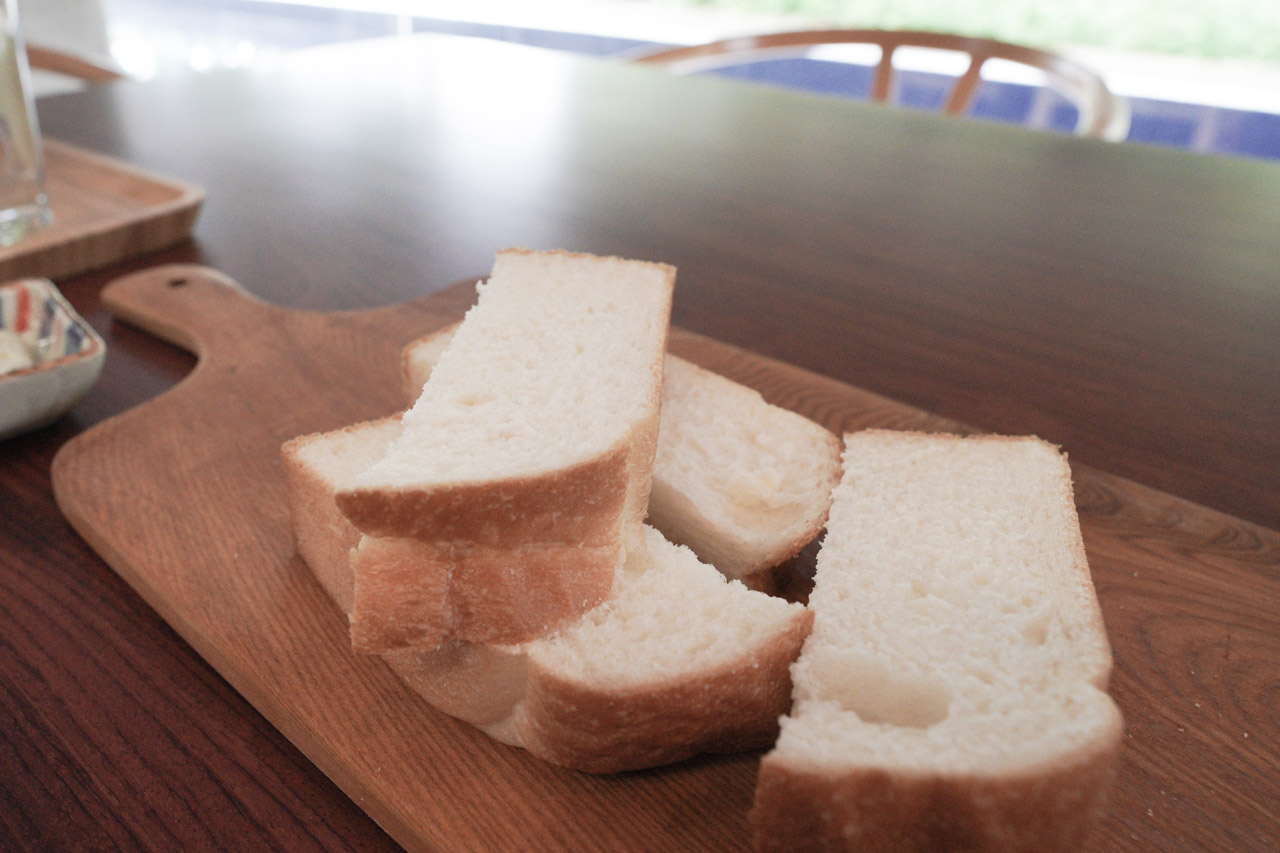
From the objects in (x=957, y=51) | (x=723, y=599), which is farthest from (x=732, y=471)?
(x=957, y=51)

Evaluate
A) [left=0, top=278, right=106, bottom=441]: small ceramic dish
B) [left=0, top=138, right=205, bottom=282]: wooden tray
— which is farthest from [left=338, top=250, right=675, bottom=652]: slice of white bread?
[left=0, top=138, right=205, bottom=282]: wooden tray

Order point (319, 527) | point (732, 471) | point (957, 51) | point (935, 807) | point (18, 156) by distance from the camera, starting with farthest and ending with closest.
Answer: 1. point (957, 51)
2. point (18, 156)
3. point (732, 471)
4. point (319, 527)
5. point (935, 807)

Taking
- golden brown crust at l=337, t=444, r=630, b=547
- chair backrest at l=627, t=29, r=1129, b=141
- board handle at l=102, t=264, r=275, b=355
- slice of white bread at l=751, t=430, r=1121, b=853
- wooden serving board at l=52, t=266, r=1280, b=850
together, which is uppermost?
chair backrest at l=627, t=29, r=1129, b=141

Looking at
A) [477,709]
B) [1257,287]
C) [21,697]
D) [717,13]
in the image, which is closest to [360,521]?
[477,709]

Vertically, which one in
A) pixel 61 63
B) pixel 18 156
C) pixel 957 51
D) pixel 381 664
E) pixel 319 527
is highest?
pixel 957 51

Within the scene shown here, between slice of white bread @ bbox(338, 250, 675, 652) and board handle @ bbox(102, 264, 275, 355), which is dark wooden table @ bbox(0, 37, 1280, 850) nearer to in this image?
board handle @ bbox(102, 264, 275, 355)

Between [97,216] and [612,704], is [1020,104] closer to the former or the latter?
[97,216]

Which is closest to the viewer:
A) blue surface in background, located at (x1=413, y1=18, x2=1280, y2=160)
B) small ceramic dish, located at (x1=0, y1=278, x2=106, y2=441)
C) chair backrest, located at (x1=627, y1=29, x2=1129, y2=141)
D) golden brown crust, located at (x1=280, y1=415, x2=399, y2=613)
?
golden brown crust, located at (x1=280, y1=415, x2=399, y2=613)
